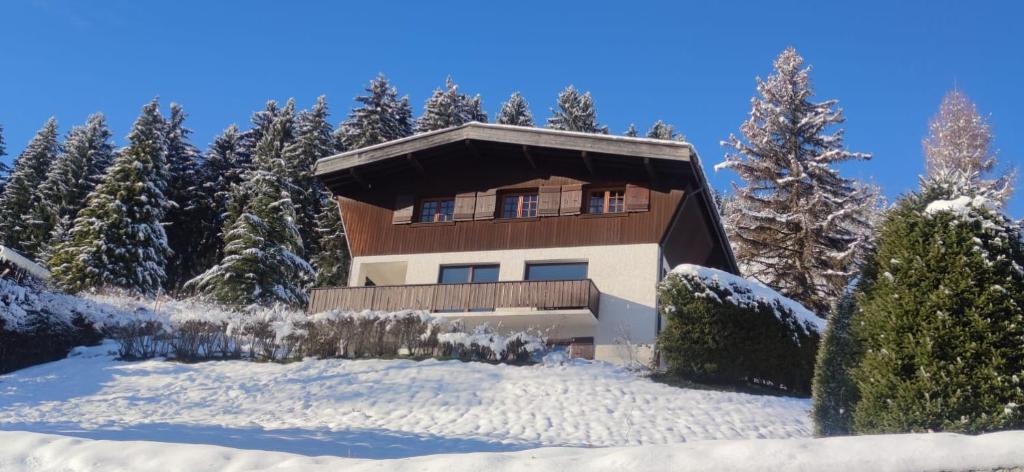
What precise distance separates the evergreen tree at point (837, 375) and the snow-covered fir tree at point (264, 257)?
23827 mm

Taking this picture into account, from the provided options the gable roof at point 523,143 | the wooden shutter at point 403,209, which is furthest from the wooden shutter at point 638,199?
the wooden shutter at point 403,209

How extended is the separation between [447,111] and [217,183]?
1199 cm

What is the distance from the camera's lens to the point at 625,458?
6301 mm

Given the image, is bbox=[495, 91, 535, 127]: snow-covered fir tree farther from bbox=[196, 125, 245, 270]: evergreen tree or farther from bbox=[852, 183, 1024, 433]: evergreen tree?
bbox=[852, 183, 1024, 433]: evergreen tree

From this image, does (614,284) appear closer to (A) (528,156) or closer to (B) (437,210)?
(A) (528,156)

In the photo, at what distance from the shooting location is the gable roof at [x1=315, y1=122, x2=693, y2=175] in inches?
880

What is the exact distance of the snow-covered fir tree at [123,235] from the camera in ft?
105

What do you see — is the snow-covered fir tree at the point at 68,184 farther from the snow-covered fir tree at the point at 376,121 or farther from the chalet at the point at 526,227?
the chalet at the point at 526,227

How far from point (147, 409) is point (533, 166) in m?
13.7

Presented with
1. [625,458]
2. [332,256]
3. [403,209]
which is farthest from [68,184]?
[625,458]

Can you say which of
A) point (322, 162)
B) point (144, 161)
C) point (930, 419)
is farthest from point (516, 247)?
point (144, 161)

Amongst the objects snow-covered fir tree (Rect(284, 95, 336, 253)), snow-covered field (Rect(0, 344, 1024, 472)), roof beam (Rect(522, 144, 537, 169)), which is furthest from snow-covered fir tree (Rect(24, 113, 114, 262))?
snow-covered field (Rect(0, 344, 1024, 472))

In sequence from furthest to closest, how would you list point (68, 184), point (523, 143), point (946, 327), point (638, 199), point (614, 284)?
point (68, 184) → point (523, 143) → point (638, 199) → point (614, 284) → point (946, 327)

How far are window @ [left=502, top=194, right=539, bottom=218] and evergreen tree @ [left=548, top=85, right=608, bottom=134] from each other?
852 inches
